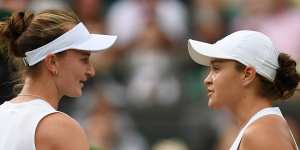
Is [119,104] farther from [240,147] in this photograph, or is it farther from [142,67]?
[240,147]

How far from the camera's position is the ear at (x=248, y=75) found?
457 cm

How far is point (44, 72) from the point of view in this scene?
14.1ft

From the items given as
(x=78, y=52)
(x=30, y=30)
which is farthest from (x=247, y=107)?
(x=30, y=30)

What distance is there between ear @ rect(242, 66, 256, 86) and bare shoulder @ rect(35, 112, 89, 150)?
93cm

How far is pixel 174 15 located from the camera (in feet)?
32.6

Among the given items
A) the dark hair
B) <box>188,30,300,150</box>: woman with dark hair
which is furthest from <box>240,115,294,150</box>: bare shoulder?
the dark hair

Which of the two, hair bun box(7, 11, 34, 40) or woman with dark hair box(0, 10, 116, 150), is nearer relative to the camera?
woman with dark hair box(0, 10, 116, 150)

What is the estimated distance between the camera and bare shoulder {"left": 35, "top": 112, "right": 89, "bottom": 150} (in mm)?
4023

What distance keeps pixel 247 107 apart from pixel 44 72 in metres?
1.01

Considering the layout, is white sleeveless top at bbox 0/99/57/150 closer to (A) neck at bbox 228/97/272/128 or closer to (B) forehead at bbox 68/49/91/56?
(B) forehead at bbox 68/49/91/56

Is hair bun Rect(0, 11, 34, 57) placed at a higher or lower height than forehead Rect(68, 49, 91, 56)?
higher

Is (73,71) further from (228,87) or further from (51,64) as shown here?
(228,87)

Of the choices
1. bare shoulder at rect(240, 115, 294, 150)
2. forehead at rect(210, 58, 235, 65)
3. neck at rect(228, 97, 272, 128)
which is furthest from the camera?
forehead at rect(210, 58, 235, 65)

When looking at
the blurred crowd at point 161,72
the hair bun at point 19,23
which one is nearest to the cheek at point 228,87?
the hair bun at point 19,23
